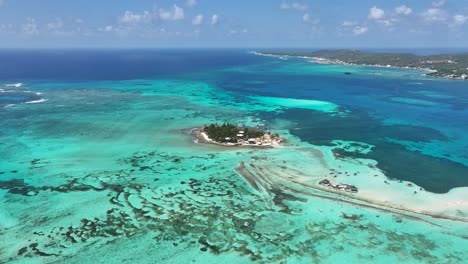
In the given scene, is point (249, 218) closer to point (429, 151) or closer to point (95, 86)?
point (429, 151)

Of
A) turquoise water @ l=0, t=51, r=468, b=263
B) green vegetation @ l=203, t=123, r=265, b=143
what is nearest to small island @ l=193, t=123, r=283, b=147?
green vegetation @ l=203, t=123, r=265, b=143

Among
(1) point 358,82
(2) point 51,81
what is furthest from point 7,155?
(1) point 358,82

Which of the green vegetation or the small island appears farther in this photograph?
the green vegetation

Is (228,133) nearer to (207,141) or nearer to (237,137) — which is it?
(237,137)

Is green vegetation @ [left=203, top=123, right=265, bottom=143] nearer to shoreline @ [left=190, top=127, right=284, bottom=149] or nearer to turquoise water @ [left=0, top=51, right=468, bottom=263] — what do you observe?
shoreline @ [left=190, top=127, right=284, bottom=149]

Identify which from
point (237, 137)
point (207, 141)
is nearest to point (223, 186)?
point (207, 141)

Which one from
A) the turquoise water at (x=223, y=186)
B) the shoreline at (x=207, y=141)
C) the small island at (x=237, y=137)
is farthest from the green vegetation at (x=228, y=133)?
the turquoise water at (x=223, y=186)
